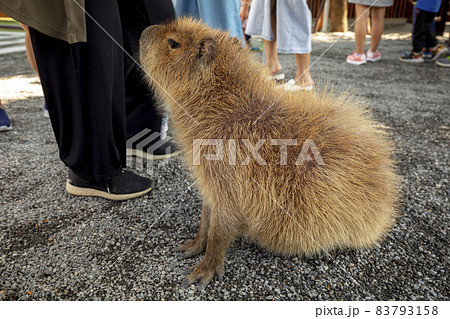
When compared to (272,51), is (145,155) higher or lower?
lower

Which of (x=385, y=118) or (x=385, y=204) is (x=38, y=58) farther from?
(x=385, y=118)

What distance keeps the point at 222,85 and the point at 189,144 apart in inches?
14.2

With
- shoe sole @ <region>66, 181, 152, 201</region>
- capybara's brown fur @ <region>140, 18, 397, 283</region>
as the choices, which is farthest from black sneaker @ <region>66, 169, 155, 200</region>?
capybara's brown fur @ <region>140, 18, 397, 283</region>

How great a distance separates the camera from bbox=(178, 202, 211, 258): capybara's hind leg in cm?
193

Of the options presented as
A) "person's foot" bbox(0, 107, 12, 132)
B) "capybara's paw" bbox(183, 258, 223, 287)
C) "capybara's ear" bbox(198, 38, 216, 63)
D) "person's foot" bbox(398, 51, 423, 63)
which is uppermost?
"capybara's ear" bbox(198, 38, 216, 63)

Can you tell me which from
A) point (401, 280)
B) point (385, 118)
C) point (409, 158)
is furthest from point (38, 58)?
point (385, 118)

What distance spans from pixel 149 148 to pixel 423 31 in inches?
254

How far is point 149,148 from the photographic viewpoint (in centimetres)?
310

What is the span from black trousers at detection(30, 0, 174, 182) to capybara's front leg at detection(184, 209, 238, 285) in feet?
3.26

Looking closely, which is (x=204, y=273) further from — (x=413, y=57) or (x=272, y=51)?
(x=413, y=57)

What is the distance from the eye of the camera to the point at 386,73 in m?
6.35

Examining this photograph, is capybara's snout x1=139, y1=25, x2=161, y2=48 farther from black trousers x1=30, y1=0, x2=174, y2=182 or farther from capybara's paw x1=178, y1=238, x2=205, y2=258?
capybara's paw x1=178, y1=238, x2=205, y2=258

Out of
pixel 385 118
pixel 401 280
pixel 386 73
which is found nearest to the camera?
pixel 401 280
